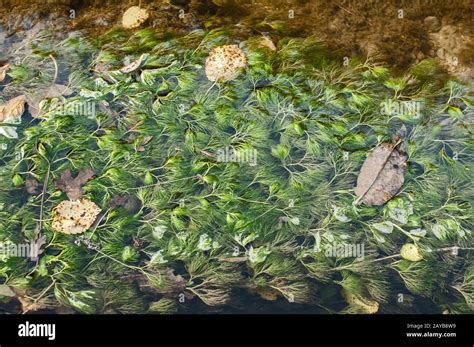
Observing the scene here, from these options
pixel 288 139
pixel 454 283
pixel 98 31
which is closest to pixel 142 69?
pixel 98 31

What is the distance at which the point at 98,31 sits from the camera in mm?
2461

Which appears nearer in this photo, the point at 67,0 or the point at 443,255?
the point at 443,255

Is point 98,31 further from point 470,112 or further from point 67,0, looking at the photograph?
point 470,112

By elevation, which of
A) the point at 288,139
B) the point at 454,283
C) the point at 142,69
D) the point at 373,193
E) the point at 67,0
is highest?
the point at 67,0

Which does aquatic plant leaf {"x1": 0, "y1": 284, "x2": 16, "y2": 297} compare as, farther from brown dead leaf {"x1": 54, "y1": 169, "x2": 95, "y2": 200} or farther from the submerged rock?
the submerged rock

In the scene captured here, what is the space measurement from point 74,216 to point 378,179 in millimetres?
1070

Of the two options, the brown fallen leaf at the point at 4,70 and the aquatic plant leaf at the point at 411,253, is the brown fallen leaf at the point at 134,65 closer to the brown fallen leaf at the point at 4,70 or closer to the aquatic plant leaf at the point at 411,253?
the brown fallen leaf at the point at 4,70

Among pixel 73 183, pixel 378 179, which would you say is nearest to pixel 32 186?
pixel 73 183

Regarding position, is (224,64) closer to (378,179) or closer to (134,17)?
(134,17)

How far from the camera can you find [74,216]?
7.68 ft

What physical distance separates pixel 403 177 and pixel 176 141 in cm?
81

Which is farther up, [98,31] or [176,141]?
[98,31]

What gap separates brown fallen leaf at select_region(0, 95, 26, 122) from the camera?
2.39 metres

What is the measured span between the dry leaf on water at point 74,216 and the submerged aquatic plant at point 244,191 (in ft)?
0.05
